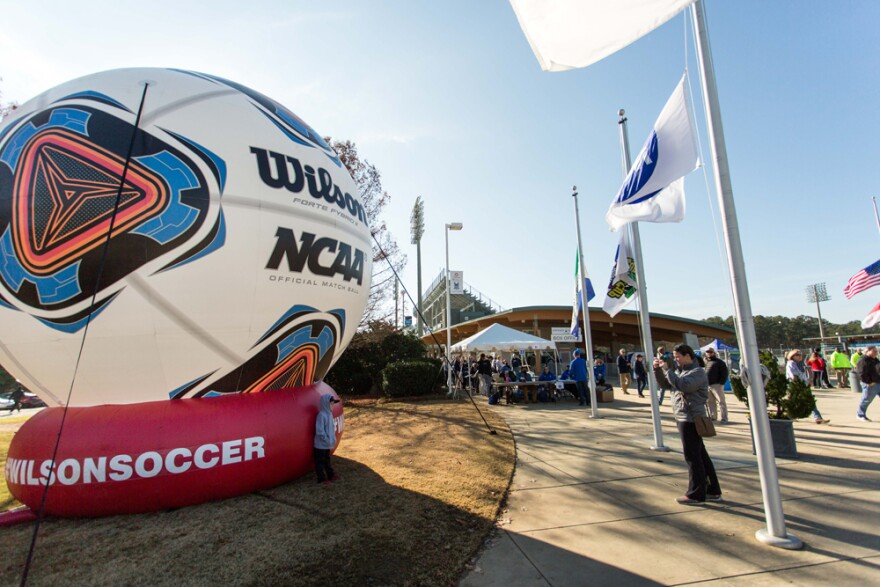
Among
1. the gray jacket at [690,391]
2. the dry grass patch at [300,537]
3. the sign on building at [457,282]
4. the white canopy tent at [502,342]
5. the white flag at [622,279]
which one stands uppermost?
the sign on building at [457,282]

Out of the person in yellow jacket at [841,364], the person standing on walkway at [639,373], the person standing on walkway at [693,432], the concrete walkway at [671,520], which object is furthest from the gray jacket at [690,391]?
the person in yellow jacket at [841,364]

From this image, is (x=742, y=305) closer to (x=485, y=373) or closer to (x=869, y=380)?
(x=869, y=380)

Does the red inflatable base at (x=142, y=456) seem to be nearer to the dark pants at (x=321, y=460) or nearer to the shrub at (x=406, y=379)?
the dark pants at (x=321, y=460)

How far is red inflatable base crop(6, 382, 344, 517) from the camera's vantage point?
4410 millimetres

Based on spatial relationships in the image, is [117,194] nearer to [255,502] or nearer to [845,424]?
[255,502]

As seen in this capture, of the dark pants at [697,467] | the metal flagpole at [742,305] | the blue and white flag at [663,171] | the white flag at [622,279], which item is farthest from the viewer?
the white flag at [622,279]

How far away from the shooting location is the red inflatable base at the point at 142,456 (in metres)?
4.41

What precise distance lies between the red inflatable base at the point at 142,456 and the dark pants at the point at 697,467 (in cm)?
473

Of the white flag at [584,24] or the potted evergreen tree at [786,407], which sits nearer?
the white flag at [584,24]

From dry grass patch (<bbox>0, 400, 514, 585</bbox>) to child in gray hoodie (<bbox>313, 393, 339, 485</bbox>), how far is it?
6.7 inches

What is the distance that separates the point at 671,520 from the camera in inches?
167

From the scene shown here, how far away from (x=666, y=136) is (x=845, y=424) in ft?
27.0

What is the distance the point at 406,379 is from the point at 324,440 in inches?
421

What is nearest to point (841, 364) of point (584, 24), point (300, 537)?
point (584, 24)
